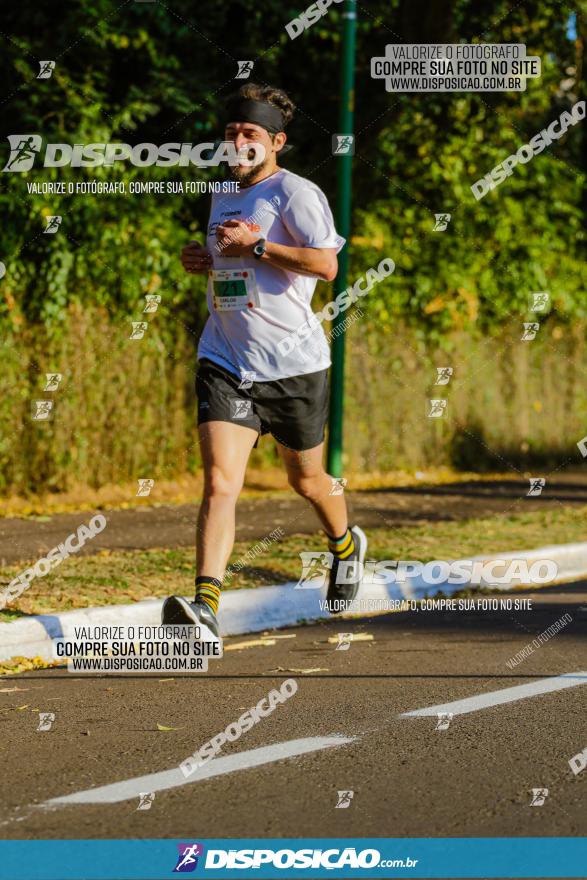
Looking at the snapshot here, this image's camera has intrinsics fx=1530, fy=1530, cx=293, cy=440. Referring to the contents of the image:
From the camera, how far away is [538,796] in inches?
167

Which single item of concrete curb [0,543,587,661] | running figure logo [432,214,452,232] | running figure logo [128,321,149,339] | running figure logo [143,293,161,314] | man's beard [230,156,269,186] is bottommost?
concrete curb [0,543,587,661]

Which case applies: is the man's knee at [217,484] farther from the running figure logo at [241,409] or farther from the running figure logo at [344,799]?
the running figure logo at [344,799]

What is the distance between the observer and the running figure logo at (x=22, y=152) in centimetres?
1326

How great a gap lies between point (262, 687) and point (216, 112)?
10.3 metres

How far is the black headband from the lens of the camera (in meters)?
6.54

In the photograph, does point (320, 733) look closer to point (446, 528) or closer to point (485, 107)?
point (446, 528)

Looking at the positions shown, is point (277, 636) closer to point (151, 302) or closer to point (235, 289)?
point (235, 289)

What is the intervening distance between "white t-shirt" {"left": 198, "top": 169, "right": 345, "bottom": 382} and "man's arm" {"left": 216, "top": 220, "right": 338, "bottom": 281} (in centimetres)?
5

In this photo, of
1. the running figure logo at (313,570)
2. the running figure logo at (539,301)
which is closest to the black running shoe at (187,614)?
the running figure logo at (313,570)

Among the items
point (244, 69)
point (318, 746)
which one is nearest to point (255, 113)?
point (318, 746)

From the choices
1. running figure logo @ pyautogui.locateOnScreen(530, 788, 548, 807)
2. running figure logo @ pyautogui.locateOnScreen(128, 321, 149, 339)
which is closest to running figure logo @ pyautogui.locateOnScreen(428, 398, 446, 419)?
running figure logo @ pyautogui.locateOnScreen(128, 321, 149, 339)

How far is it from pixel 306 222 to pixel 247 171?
1.15 feet

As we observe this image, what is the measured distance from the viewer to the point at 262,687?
19.5 feet

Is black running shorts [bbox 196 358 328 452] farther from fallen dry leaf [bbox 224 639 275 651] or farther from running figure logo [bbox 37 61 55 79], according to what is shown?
running figure logo [bbox 37 61 55 79]
